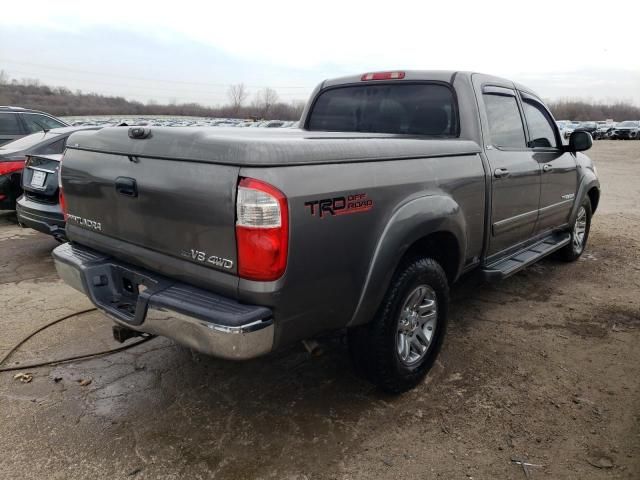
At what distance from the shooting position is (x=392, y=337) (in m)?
2.84

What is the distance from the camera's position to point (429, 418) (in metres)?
2.88

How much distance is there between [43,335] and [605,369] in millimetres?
4082

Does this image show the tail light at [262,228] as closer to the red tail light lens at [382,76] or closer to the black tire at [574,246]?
the red tail light lens at [382,76]

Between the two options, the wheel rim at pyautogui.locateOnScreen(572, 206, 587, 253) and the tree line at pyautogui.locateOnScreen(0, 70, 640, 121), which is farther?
the tree line at pyautogui.locateOnScreen(0, 70, 640, 121)

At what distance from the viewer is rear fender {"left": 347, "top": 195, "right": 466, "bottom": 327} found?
102 inches

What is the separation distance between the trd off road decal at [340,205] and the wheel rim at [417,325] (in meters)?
0.72

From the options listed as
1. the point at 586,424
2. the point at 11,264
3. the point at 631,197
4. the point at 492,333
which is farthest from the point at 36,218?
the point at 631,197

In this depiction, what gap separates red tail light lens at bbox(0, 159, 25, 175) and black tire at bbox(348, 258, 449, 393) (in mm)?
6039

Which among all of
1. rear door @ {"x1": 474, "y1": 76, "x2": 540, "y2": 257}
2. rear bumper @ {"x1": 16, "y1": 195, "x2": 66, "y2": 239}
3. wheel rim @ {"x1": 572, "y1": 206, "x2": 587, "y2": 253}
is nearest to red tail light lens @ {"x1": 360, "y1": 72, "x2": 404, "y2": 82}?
rear door @ {"x1": 474, "y1": 76, "x2": 540, "y2": 257}

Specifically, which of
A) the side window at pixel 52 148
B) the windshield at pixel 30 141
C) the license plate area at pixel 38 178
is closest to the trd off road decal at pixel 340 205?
the license plate area at pixel 38 178

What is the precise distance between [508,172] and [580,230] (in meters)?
2.89

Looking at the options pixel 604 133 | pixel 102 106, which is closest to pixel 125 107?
pixel 102 106

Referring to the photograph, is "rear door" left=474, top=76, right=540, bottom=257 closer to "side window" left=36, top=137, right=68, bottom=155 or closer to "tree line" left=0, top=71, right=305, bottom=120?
"side window" left=36, top=137, right=68, bottom=155

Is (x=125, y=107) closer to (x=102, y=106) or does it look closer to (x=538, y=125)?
(x=102, y=106)
